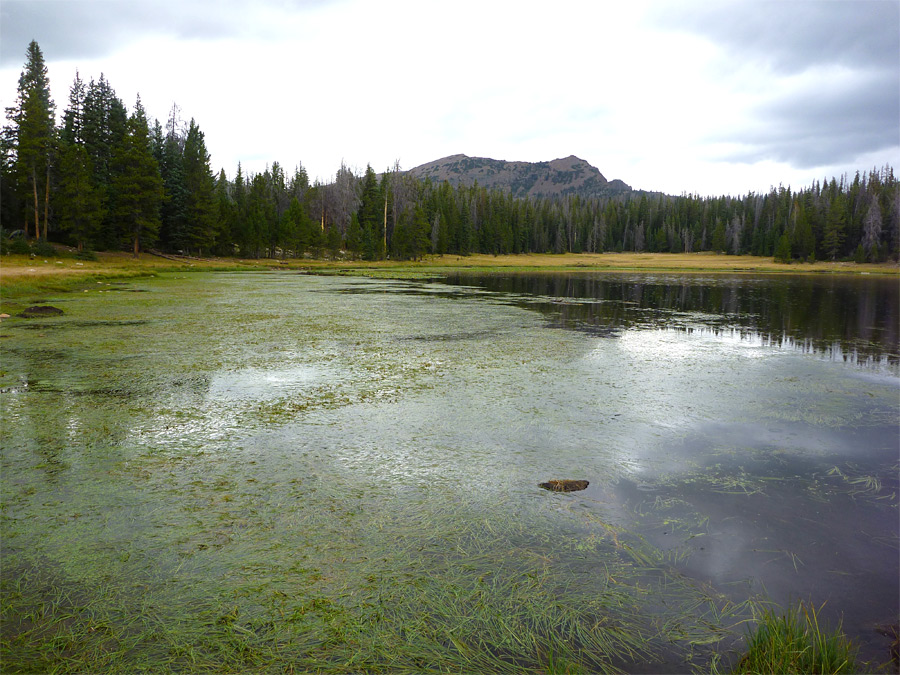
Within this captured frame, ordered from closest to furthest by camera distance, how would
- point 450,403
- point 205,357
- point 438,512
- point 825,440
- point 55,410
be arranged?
point 438,512, point 825,440, point 55,410, point 450,403, point 205,357

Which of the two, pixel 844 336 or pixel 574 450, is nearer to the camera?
pixel 574 450

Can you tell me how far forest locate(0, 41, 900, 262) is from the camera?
1753 inches

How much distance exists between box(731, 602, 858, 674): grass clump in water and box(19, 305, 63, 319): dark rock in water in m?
18.3

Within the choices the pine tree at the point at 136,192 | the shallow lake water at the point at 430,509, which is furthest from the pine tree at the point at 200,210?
the shallow lake water at the point at 430,509

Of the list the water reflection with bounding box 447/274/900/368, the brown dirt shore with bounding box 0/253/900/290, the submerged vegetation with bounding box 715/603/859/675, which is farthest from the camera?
the brown dirt shore with bounding box 0/253/900/290

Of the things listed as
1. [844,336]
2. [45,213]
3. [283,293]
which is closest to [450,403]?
[844,336]

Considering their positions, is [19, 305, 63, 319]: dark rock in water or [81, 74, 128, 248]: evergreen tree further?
[81, 74, 128, 248]: evergreen tree

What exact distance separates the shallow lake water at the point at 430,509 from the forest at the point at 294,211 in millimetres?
42179

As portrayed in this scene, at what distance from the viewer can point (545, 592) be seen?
11.4ft

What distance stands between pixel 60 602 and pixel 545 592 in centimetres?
300

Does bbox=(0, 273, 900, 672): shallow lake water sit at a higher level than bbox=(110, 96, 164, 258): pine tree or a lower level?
lower

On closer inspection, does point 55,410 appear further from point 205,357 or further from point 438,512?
point 438,512

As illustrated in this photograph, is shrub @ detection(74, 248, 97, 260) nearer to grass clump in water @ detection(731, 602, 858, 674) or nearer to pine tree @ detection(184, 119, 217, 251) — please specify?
pine tree @ detection(184, 119, 217, 251)

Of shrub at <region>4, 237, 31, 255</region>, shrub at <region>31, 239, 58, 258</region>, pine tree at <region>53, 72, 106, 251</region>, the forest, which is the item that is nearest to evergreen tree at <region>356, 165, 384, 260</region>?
the forest
